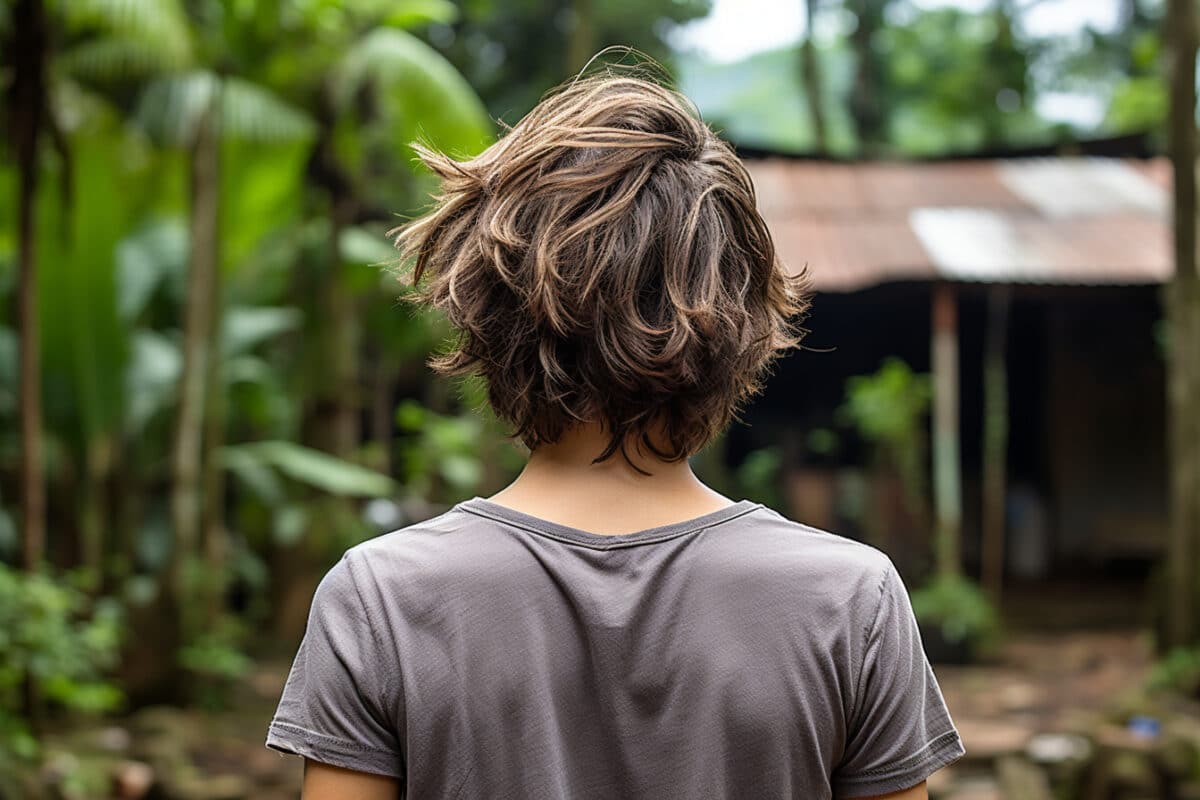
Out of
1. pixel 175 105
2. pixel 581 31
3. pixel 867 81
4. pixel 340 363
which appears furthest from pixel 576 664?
pixel 867 81

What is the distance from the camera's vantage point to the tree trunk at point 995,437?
9539 mm

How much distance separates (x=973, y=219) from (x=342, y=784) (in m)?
10.5

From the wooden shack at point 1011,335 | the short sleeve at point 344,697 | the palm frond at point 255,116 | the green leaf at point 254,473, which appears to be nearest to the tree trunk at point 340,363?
the green leaf at point 254,473

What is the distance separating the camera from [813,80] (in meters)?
17.6

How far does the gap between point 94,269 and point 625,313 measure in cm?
723

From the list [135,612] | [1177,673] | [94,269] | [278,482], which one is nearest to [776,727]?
[1177,673]

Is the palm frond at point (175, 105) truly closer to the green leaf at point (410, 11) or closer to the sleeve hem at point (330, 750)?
the green leaf at point (410, 11)

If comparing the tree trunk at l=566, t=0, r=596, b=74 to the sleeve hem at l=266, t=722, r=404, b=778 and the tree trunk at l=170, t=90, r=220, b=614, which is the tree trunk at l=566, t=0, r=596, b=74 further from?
the sleeve hem at l=266, t=722, r=404, b=778

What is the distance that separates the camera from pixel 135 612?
7211 mm

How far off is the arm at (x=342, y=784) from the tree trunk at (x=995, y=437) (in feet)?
28.5

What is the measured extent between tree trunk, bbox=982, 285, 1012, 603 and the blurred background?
0.08 metres

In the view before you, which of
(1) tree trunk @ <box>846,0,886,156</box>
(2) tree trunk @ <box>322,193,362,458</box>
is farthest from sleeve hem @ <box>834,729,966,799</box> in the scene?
(1) tree trunk @ <box>846,0,886,156</box>

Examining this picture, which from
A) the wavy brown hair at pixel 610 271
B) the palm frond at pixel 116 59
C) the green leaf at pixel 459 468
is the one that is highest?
the palm frond at pixel 116 59

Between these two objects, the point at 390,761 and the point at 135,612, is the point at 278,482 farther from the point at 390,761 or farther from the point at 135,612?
the point at 390,761
